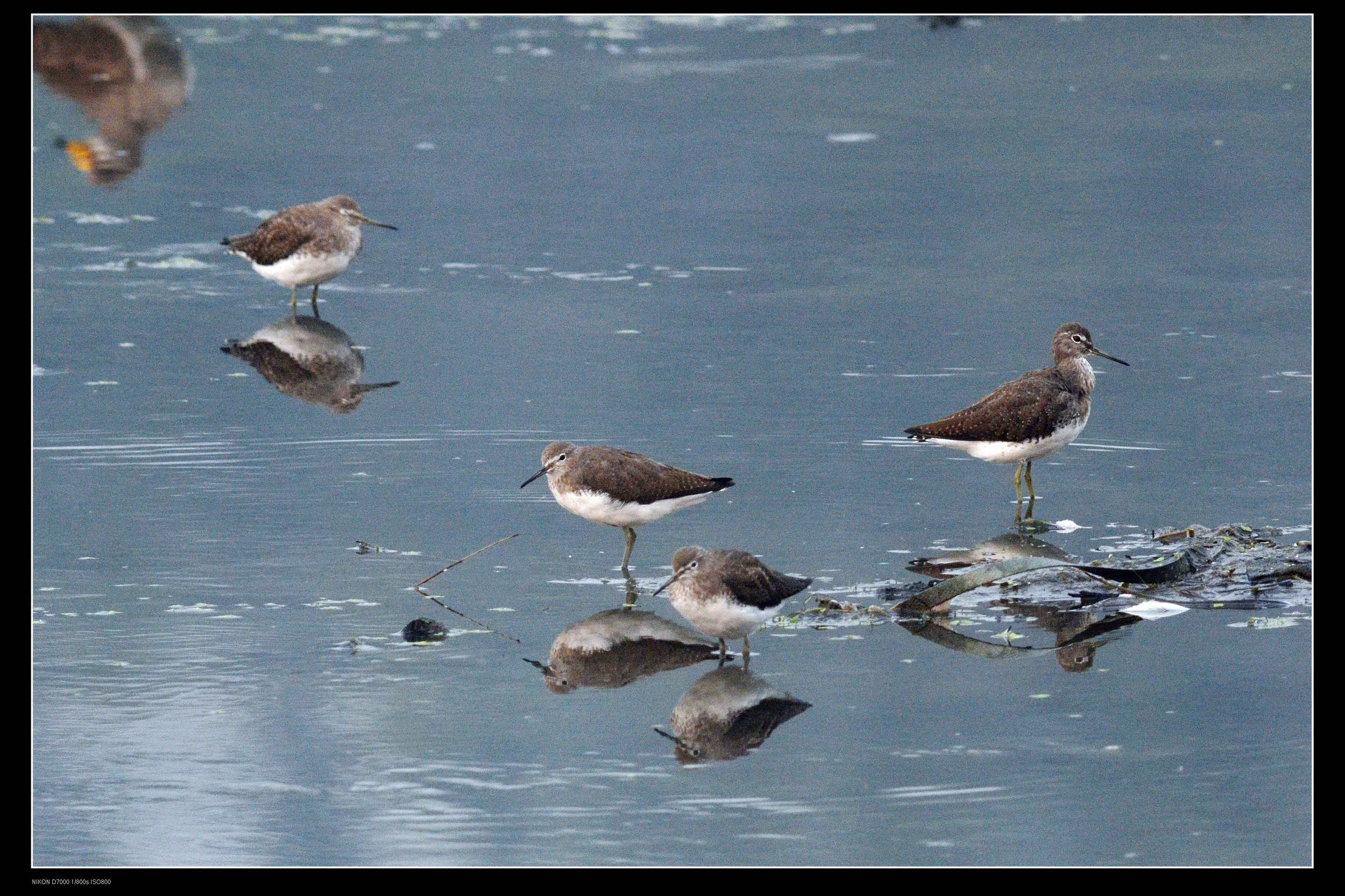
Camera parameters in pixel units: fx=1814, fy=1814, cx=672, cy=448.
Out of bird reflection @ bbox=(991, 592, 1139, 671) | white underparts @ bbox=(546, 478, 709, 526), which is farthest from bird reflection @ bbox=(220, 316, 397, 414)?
bird reflection @ bbox=(991, 592, 1139, 671)

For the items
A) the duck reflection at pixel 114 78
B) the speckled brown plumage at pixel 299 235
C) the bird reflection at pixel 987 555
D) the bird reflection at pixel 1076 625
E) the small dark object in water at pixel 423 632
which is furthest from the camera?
the duck reflection at pixel 114 78

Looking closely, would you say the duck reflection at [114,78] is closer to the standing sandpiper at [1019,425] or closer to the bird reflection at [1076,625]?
the standing sandpiper at [1019,425]

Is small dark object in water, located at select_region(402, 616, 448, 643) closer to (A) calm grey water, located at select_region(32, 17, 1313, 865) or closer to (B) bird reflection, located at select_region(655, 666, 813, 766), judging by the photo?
(A) calm grey water, located at select_region(32, 17, 1313, 865)

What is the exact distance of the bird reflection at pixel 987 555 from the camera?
9.85 meters

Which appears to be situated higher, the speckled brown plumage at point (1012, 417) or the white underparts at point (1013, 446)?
the speckled brown plumage at point (1012, 417)

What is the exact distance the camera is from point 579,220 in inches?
760

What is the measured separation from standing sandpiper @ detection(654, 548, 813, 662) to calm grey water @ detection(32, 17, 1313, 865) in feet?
0.87

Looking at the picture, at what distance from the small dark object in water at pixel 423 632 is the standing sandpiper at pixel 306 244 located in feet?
26.0

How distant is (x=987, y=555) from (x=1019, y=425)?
4.34 feet

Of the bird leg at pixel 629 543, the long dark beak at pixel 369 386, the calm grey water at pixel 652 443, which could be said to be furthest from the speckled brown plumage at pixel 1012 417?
the long dark beak at pixel 369 386

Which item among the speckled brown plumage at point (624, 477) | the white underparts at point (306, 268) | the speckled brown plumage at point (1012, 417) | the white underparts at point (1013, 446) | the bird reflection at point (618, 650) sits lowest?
the bird reflection at point (618, 650)

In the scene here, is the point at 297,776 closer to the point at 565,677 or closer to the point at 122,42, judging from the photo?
the point at 565,677

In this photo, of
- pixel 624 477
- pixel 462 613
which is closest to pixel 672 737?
pixel 462 613

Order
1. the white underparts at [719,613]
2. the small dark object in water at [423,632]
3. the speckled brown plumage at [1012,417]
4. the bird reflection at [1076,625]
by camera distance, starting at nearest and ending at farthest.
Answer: the white underparts at [719,613] → the bird reflection at [1076,625] → the small dark object in water at [423,632] → the speckled brown plumage at [1012,417]
